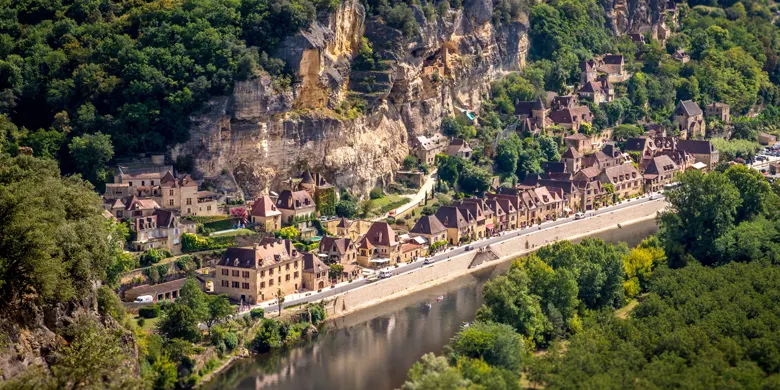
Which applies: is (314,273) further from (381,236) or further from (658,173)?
(658,173)

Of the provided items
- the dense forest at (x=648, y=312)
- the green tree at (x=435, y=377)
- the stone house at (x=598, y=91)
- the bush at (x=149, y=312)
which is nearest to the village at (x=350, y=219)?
the bush at (x=149, y=312)

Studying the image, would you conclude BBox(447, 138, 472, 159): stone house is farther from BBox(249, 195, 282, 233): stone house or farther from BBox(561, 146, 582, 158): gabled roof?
BBox(249, 195, 282, 233): stone house

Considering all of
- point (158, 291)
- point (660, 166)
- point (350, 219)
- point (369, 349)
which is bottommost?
point (369, 349)

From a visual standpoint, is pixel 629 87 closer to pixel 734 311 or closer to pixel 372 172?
pixel 372 172

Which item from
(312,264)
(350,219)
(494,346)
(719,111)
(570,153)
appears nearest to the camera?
(494,346)

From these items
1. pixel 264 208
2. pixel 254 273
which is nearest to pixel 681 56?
pixel 264 208

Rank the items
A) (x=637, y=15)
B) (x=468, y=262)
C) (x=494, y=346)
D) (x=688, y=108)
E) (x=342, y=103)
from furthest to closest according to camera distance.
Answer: (x=637, y=15)
(x=688, y=108)
(x=342, y=103)
(x=468, y=262)
(x=494, y=346)

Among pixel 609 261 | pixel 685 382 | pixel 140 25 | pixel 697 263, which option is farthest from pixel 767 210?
pixel 140 25
